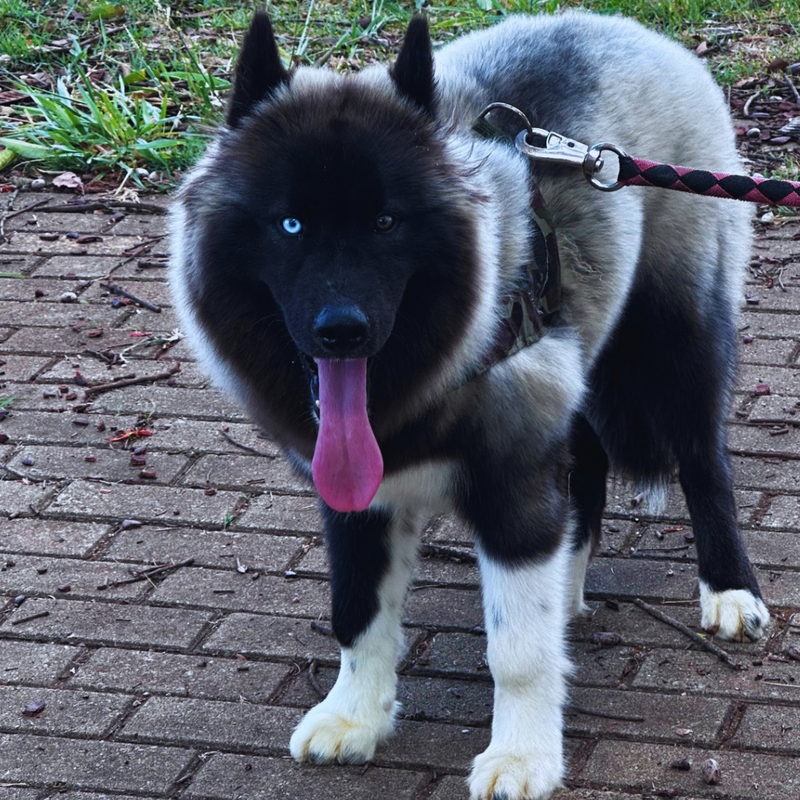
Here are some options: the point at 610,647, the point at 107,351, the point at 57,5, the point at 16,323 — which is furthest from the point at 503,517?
the point at 57,5

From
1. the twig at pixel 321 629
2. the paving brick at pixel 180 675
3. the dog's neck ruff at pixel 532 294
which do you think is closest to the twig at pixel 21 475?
the paving brick at pixel 180 675

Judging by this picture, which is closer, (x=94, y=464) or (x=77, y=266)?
(x=94, y=464)

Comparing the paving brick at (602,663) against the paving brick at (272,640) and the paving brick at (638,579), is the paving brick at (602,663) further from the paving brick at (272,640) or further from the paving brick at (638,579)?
the paving brick at (272,640)

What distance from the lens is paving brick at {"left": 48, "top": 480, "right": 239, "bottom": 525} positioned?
4184 mm

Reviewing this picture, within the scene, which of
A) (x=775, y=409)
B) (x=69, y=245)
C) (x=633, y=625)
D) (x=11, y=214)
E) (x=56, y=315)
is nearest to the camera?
(x=633, y=625)

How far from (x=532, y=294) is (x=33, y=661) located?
1749 mm

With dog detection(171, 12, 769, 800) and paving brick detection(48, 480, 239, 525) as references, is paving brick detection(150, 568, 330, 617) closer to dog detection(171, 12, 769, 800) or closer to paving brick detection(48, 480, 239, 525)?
paving brick detection(48, 480, 239, 525)

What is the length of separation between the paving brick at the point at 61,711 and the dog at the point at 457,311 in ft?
1.76

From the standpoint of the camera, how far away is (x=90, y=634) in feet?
11.7

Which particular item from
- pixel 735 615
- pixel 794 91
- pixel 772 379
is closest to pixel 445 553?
pixel 735 615

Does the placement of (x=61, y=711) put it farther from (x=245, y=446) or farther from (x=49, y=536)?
(x=245, y=446)

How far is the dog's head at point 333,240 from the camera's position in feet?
8.55

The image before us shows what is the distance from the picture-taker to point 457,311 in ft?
9.19

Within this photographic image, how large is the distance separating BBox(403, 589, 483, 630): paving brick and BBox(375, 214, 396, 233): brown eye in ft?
4.65
